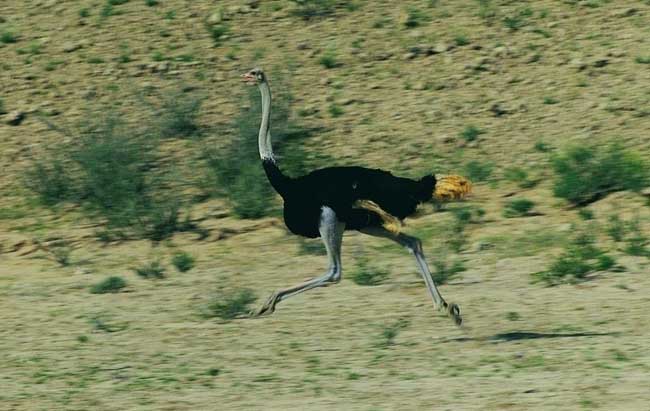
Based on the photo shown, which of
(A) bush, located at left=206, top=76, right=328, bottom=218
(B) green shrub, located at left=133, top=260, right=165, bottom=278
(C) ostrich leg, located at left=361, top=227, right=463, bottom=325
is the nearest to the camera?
Answer: (C) ostrich leg, located at left=361, top=227, right=463, bottom=325

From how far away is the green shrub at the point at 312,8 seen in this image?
763 inches

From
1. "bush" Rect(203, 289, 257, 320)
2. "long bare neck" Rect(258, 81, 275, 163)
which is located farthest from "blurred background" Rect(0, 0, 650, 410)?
"long bare neck" Rect(258, 81, 275, 163)

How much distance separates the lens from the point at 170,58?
60.6 feet

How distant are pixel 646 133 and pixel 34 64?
23.5 ft

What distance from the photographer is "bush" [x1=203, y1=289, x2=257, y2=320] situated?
10586 millimetres

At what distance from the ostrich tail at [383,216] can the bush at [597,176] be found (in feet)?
15.0

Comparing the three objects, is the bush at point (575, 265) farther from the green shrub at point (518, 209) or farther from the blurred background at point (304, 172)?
the green shrub at point (518, 209)

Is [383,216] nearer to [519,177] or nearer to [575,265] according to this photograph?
[575,265]

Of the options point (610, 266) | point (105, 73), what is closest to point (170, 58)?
point (105, 73)

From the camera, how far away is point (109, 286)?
38.6ft

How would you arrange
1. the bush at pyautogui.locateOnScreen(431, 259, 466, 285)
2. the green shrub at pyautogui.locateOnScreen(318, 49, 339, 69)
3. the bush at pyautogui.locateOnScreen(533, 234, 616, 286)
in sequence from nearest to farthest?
the bush at pyautogui.locateOnScreen(533, 234, 616, 286) → the bush at pyautogui.locateOnScreen(431, 259, 466, 285) → the green shrub at pyautogui.locateOnScreen(318, 49, 339, 69)

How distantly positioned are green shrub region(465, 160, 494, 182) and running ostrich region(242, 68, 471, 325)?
5.19 metres

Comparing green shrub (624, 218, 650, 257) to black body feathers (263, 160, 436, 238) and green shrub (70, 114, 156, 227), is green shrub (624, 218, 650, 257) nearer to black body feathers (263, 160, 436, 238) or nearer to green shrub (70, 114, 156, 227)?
black body feathers (263, 160, 436, 238)

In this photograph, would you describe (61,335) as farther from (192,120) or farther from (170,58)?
(170,58)
